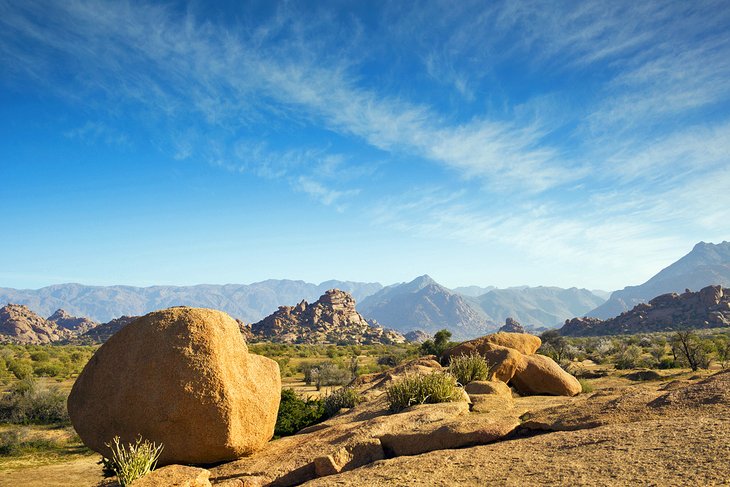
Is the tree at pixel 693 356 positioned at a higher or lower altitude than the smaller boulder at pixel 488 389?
lower

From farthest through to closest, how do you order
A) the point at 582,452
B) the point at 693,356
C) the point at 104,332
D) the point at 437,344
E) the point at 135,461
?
1. the point at 104,332
2. the point at 437,344
3. the point at 693,356
4. the point at 135,461
5. the point at 582,452

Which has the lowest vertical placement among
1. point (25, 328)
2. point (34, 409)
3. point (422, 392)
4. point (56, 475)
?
point (56, 475)

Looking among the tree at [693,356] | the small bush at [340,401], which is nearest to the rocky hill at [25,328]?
the small bush at [340,401]

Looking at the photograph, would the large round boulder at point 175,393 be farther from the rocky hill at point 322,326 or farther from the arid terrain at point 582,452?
the rocky hill at point 322,326

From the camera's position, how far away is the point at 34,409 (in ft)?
84.9

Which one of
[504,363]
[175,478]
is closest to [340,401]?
[504,363]

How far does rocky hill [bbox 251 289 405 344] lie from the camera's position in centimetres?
11525

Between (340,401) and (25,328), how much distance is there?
6460 inches

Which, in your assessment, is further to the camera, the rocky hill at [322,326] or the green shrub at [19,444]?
the rocky hill at [322,326]

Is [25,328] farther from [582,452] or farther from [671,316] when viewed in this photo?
[671,316]

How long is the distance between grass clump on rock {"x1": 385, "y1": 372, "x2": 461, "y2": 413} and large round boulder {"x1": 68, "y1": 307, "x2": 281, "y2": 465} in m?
3.42

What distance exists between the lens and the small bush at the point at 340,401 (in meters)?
15.1

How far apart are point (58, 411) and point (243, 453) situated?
22537 millimetres

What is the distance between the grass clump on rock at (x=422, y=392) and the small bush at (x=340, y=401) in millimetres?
3151
